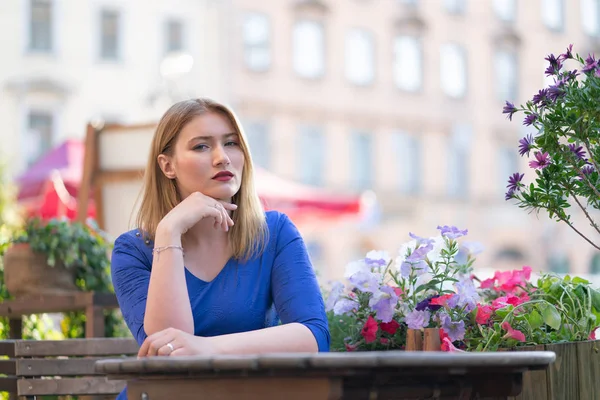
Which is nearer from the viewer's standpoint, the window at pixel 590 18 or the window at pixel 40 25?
the window at pixel 40 25

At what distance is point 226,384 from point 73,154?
22.3ft

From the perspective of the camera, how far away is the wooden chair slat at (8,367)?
3.04 metres

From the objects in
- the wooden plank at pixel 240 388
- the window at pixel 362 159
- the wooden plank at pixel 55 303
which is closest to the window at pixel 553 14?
the window at pixel 362 159

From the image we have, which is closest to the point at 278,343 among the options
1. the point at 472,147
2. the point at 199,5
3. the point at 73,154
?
the point at 73,154

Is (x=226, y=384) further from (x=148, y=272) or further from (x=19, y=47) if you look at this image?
(x=19, y=47)

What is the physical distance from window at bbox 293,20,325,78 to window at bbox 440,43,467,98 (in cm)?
476

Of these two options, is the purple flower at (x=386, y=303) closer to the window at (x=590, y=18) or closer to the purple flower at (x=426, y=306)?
the purple flower at (x=426, y=306)

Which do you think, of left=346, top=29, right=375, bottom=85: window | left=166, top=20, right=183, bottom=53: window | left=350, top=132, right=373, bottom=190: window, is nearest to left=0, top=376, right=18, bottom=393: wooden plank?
left=166, top=20, right=183, bottom=53: window

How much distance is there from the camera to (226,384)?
1.54m

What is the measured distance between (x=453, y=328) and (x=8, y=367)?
58.7 inches

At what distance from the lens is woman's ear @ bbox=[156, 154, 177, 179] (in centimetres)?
265

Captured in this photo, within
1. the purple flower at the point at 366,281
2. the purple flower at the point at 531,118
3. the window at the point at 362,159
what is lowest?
the purple flower at the point at 366,281

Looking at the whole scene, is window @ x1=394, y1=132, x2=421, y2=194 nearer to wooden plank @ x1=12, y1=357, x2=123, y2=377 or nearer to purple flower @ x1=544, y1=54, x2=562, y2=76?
wooden plank @ x1=12, y1=357, x2=123, y2=377

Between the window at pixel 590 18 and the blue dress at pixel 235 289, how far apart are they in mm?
35182
